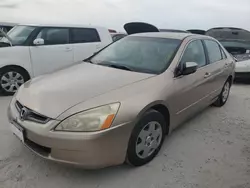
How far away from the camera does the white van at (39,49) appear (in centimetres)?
530

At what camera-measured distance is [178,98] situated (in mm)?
3221

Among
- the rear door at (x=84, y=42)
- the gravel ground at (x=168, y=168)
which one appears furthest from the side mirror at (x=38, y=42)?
the gravel ground at (x=168, y=168)

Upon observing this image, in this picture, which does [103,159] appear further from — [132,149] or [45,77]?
[45,77]

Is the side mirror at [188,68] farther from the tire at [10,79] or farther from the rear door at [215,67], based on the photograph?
the tire at [10,79]

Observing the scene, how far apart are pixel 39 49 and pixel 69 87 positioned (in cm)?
317

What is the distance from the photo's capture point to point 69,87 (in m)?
2.81

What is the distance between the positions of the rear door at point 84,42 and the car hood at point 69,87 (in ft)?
9.29

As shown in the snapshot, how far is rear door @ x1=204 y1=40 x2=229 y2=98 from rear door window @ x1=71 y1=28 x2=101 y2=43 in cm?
299

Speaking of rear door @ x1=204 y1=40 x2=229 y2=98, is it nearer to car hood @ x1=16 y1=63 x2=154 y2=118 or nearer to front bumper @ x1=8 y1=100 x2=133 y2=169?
car hood @ x1=16 y1=63 x2=154 y2=118

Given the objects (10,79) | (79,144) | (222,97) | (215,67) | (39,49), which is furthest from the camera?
(39,49)

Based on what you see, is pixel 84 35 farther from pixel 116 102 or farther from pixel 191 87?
pixel 116 102

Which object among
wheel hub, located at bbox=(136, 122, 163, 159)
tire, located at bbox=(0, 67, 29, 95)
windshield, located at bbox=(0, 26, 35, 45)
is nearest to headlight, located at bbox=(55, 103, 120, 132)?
wheel hub, located at bbox=(136, 122, 163, 159)

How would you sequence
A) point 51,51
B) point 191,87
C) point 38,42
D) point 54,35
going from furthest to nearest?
point 54,35 → point 51,51 → point 38,42 → point 191,87

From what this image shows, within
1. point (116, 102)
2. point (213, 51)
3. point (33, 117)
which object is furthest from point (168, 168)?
point (213, 51)
